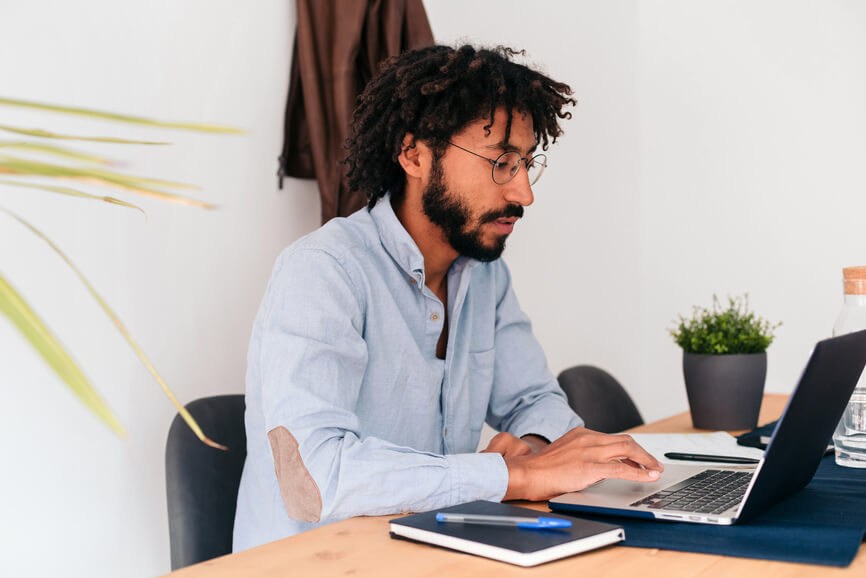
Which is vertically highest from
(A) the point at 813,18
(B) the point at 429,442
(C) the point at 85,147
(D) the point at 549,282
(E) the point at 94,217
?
(A) the point at 813,18

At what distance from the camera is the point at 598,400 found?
197 cm

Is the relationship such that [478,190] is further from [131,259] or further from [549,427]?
[131,259]

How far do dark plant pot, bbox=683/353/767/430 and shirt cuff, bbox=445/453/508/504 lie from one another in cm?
82

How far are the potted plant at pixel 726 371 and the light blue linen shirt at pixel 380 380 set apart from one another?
34cm

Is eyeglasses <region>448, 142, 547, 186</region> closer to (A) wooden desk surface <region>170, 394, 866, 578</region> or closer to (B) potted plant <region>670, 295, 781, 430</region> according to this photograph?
(B) potted plant <region>670, 295, 781, 430</region>

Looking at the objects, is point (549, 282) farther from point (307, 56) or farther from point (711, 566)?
point (711, 566)

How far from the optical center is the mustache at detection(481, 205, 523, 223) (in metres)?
1.54

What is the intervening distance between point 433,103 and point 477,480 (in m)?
0.76

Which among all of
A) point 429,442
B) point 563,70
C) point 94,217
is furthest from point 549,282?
point 94,217

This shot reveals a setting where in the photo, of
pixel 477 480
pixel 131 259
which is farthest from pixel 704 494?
pixel 131 259

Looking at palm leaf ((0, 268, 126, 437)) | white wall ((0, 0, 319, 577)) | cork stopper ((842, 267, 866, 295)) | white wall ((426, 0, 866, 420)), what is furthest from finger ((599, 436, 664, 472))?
white wall ((426, 0, 866, 420))

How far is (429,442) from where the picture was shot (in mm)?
1483

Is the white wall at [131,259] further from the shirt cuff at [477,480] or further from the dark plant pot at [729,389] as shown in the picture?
the dark plant pot at [729,389]

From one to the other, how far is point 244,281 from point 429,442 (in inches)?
27.2
